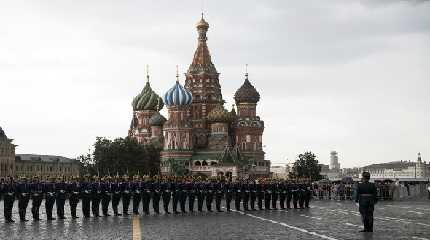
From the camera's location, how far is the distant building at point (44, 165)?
143 meters

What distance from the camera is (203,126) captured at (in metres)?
106

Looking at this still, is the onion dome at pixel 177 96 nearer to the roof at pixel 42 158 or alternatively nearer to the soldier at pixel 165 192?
the roof at pixel 42 158

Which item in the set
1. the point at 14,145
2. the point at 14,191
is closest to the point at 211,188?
the point at 14,191

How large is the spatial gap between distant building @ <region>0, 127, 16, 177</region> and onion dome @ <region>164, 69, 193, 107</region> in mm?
43966

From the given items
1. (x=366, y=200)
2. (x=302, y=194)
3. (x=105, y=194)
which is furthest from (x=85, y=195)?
(x=366, y=200)

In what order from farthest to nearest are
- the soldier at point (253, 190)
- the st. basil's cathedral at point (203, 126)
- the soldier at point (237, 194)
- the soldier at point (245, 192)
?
the st. basil's cathedral at point (203, 126)
the soldier at point (253, 190)
the soldier at point (245, 192)
the soldier at point (237, 194)

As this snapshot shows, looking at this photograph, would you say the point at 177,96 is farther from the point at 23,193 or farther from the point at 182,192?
the point at 23,193

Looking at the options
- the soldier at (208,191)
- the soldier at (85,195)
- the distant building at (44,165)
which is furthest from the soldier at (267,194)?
the distant building at (44,165)

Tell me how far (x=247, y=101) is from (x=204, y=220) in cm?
8400

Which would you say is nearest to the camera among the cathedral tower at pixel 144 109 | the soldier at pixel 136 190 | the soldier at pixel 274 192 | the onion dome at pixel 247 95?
the soldier at pixel 136 190

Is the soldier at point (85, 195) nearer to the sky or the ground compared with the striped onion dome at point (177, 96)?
nearer to the ground

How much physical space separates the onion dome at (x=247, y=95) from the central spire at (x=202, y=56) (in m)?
4.86

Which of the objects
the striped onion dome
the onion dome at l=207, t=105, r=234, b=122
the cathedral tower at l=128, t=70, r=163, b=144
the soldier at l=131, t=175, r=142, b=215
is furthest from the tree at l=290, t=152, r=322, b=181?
the soldier at l=131, t=175, r=142, b=215

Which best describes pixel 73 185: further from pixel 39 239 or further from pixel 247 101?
pixel 247 101
